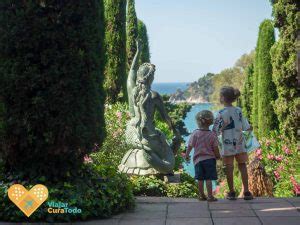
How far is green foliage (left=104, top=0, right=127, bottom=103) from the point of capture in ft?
56.4

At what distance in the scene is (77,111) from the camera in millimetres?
5328

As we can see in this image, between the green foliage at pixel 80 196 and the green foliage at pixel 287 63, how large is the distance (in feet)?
25.8

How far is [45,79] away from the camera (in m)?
5.20

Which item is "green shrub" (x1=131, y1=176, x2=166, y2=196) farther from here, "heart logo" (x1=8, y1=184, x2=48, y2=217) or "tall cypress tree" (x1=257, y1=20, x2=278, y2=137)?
"tall cypress tree" (x1=257, y1=20, x2=278, y2=137)

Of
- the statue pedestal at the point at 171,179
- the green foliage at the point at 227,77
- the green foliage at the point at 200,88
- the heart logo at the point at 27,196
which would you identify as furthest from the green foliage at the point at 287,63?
the green foliage at the point at 200,88

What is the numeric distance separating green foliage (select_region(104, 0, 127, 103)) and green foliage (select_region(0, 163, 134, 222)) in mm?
11582

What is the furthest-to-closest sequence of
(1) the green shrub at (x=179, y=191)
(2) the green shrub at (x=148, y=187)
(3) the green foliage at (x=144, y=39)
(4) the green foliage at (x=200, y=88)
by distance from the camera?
(4) the green foliage at (x=200, y=88) → (3) the green foliage at (x=144, y=39) → (1) the green shrub at (x=179, y=191) → (2) the green shrub at (x=148, y=187)

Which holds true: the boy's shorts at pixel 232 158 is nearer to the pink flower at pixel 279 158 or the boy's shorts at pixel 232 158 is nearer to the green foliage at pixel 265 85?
the pink flower at pixel 279 158

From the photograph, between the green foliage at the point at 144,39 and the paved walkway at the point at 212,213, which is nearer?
the paved walkway at the point at 212,213

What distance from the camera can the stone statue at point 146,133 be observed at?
27.4ft

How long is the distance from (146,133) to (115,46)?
9250mm

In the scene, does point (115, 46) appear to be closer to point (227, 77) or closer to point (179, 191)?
point (179, 191)

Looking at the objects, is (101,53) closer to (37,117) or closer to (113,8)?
(37,117)

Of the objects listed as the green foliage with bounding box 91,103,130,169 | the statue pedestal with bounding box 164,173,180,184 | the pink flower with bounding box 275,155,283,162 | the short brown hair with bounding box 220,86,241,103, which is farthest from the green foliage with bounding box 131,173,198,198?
the pink flower with bounding box 275,155,283,162
